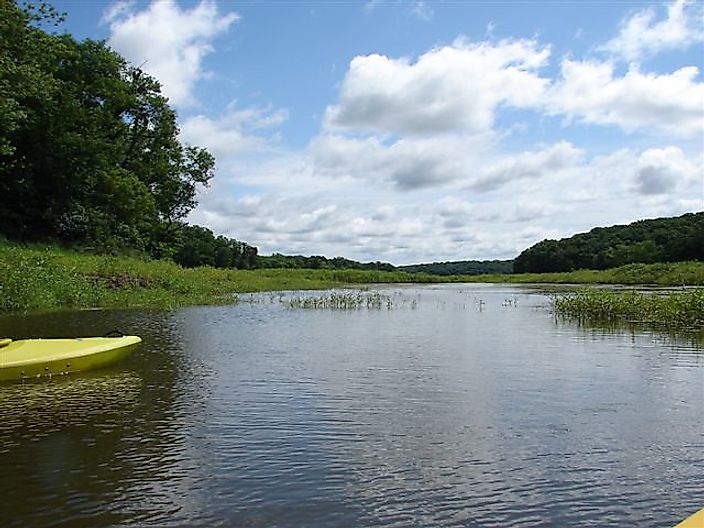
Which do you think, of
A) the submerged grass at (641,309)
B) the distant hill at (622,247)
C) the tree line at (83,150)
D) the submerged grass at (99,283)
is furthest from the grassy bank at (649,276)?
the tree line at (83,150)

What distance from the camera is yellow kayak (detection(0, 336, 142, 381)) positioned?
11008 millimetres

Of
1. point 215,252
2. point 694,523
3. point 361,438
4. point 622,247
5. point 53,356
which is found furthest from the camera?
point 215,252

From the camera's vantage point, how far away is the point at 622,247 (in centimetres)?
8844

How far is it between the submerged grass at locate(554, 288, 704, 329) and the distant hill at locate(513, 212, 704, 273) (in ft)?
172

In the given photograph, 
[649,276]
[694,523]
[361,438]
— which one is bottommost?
[361,438]

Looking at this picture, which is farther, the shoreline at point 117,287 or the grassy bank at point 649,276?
the grassy bank at point 649,276

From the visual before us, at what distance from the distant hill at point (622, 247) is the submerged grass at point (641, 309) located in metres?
52.3

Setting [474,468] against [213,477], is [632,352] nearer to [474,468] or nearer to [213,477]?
A: [474,468]

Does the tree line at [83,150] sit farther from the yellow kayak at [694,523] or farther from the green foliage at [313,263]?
the green foliage at [313,263]

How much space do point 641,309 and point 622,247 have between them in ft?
233

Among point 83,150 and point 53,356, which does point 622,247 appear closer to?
point 83,150

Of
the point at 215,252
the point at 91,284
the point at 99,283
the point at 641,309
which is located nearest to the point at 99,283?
the point at 99,283

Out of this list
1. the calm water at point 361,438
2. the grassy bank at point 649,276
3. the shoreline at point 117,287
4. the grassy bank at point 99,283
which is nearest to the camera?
the calm water at point 361,438

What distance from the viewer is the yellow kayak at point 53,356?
36.1ft
